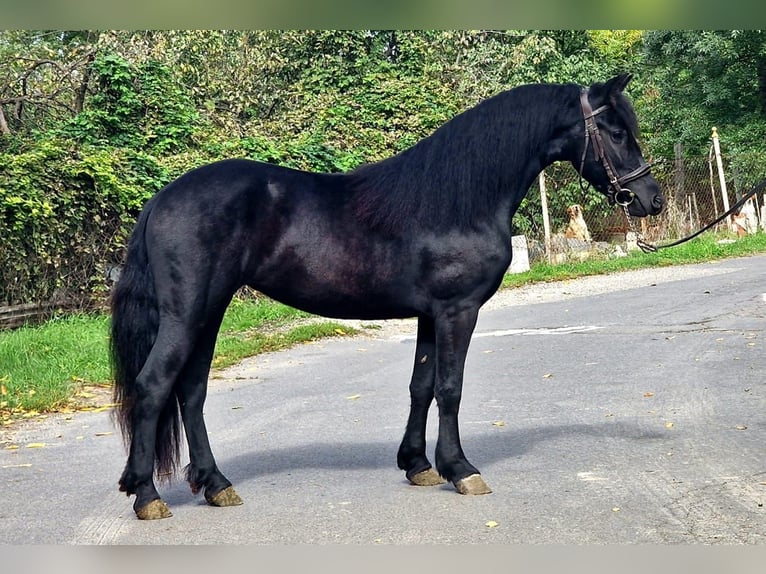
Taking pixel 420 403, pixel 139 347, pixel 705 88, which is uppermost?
pixel 705 88

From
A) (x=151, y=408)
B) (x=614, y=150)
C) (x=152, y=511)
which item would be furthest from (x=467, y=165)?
(x=152, y=511)

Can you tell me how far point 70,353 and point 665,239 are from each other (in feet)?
45.6

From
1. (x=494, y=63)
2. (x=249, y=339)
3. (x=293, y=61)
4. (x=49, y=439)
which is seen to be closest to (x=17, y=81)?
(x=293, y=61)

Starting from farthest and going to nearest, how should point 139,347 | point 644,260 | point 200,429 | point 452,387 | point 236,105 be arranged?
point 236,105 < point 644,260 < point 452,387 < point 200,429 < point 139,347

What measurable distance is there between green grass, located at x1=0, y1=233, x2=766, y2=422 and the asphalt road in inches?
15.8

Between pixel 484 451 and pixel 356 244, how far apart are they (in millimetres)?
1898

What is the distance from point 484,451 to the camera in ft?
23.0

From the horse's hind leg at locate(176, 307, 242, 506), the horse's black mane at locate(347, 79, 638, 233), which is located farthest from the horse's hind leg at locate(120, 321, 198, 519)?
the horse's black mane at locate(347, 79, 638, 233)

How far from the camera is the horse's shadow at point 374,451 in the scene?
664 cm

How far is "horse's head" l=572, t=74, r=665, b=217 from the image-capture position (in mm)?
5984

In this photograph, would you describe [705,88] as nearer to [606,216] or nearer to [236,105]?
[606,216]

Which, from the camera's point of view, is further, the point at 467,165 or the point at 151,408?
the point at 467,165

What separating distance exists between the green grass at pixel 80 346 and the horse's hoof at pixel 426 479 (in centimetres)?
382

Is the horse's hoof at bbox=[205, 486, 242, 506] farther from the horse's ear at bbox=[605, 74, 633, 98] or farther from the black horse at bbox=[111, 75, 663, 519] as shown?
the horse's ear at bbox=[605, 74, 633, 98]
